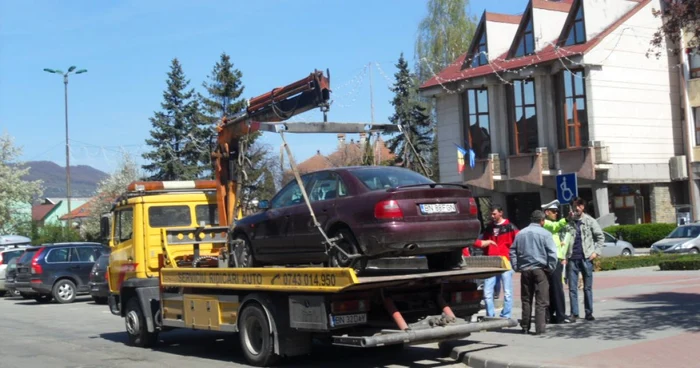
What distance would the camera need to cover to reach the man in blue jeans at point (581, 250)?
13477 millimetres

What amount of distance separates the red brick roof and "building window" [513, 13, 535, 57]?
0.54 metres

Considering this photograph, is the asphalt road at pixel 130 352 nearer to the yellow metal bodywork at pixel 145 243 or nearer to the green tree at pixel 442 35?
the yellow metal bodywork at pixel 145 243

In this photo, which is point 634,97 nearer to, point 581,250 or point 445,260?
point 581,250

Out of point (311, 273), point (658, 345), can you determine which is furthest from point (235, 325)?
point (658, 345)

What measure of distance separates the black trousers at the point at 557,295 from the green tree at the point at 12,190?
1972 inches

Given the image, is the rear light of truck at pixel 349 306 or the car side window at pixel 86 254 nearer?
the rear light of truck at pixel 349 306

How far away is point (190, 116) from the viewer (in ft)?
182

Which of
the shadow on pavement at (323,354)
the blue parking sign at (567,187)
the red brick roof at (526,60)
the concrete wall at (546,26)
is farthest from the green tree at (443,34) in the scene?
the shadow on pavement at (323,354)

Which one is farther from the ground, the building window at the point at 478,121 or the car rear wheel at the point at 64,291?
the building window at the point at 478,121

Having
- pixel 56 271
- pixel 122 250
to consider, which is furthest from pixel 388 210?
pixel 56 271

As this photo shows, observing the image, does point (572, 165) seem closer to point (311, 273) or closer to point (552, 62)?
point (552, 62)

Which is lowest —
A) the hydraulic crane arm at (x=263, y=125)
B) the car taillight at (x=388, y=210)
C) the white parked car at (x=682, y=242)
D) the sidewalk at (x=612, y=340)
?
the sidewalk at (x=612, y=340)

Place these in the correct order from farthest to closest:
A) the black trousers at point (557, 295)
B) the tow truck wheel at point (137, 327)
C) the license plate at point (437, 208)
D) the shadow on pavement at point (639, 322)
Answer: the tow truck wheel at point (137, 327), the black trousers at point (557, 295), the shadow on pavement at point (639, 322), the license plate at point (437, 208)

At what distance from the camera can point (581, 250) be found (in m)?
13.5
